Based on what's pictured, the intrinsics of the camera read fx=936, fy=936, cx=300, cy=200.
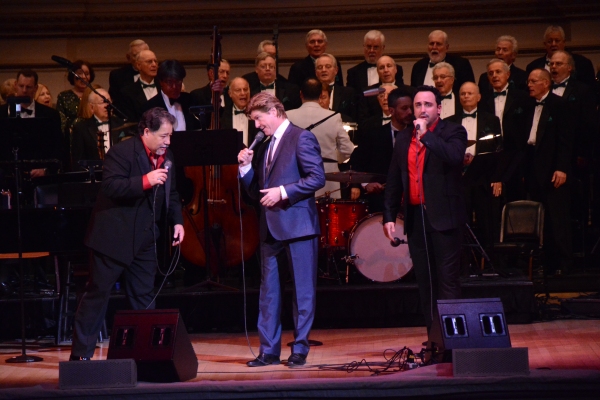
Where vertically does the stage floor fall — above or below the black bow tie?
below

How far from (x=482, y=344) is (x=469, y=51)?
6.59m

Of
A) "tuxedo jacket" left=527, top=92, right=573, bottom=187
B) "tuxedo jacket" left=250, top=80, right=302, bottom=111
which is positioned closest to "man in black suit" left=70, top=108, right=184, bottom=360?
"tuxedo jacket" left=250, top=80, right=302, bottom=111

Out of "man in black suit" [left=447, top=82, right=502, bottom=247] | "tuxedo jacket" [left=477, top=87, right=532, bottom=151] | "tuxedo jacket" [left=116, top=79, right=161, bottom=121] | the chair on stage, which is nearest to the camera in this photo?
the chair on stage

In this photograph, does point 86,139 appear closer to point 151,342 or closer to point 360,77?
point 360,77

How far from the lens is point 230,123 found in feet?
27.9

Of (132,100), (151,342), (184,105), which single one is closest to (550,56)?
(184,105)

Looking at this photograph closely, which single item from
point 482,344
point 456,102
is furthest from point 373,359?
point 456,102

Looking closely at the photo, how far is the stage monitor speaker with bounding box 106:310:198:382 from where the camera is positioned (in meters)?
4.97

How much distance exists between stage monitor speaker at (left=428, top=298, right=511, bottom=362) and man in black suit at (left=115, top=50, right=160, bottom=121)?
168 inches

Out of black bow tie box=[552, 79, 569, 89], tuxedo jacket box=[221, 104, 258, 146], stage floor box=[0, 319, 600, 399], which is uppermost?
black bow tie box=[552, 79, 569, 89]

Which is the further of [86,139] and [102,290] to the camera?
[86,139]

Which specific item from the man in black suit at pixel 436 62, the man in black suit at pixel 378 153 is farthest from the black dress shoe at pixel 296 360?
the man in black suit at pixel 436 62

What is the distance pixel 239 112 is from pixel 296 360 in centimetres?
344

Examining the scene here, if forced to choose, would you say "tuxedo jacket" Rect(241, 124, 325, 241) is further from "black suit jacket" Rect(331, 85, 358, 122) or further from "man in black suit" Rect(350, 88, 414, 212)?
"black suit jacket" Rect(331, 85, 358, 122)
